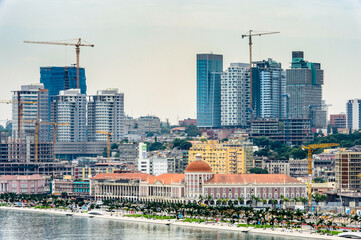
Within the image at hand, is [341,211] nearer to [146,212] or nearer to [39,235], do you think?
[146,212]

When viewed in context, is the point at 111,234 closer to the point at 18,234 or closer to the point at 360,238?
the point at 18,234

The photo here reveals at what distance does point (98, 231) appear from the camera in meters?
176

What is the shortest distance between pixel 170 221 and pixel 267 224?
1991 cm

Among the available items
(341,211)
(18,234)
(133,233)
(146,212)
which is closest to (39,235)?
(18,234)

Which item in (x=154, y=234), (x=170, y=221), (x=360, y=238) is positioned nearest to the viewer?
(x=360, y=238)

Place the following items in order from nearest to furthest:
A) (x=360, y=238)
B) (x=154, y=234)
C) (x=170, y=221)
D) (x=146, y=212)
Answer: (x=360, y=238)
(x=154, y=234)
(x=170, y=221)
(x=146, y=212)

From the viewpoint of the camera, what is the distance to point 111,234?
171000 mm

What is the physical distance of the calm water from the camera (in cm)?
16638

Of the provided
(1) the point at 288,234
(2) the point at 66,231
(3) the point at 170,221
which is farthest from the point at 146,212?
(1) the point at 288,234

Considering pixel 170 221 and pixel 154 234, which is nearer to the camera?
pixel 154 234

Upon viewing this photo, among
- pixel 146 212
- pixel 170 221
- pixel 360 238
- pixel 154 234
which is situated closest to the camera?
pixel 360 238

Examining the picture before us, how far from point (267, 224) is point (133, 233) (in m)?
22.9

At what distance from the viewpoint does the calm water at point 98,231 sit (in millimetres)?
166375

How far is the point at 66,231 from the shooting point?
176 meters
